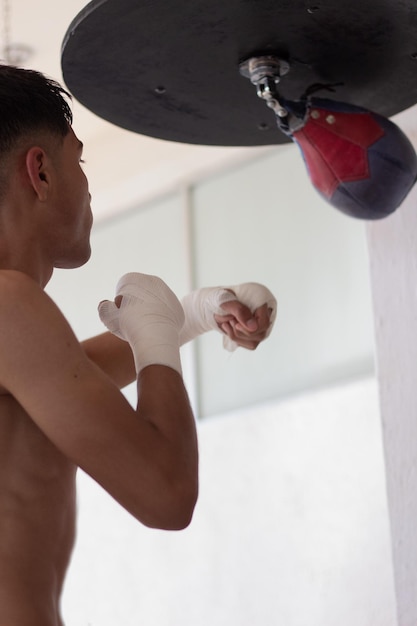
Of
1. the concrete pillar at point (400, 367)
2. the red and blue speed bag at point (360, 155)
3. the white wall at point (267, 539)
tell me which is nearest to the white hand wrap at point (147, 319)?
the red and blue speed bag at point (360, 155)

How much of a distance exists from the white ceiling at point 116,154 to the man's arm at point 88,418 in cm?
222

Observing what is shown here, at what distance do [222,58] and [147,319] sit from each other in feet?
1.57

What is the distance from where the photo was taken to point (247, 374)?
3240 mm

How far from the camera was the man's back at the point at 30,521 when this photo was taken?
41.5 inches

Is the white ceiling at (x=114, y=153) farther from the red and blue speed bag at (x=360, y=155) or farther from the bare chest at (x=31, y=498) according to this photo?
the bare chest at (x=31, y=498)

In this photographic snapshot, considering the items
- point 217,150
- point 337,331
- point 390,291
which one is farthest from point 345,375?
point 390,291

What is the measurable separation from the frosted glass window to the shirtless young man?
1.79m

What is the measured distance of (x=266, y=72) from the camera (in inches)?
55.8

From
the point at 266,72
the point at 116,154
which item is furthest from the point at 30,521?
the point at 116,154

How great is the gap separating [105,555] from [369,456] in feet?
3.37

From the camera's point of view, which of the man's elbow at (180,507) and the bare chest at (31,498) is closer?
the man's elbow at (180,507)

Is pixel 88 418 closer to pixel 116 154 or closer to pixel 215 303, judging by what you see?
pixel 215 303

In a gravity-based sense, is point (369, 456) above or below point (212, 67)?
below

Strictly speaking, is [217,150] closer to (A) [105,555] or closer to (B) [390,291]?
(A) [105,555]
